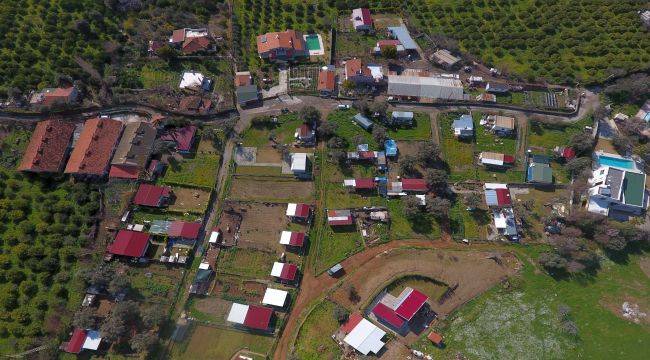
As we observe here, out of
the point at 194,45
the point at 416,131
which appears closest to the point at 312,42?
the point at 194,45

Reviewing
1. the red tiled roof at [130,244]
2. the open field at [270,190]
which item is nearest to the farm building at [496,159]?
the open field at [270,190]

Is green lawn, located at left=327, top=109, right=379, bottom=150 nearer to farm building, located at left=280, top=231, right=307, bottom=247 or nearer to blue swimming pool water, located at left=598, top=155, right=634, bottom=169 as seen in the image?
farm building, located at left=280, top=231, right=307, bottom=247

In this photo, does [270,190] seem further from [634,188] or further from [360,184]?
[634,188]

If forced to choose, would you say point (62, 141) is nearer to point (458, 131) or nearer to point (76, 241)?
point (76, 241)

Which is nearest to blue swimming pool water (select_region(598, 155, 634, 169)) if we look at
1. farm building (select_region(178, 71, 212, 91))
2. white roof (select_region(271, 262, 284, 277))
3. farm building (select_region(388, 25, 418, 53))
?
farm building (select_region(388, 25, 418, 53))

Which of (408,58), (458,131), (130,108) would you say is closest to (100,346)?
(130,108)

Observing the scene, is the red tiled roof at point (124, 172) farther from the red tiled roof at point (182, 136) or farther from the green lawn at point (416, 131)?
the green lawn at point (416, 131)

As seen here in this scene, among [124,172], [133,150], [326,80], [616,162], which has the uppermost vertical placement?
[326,80]
